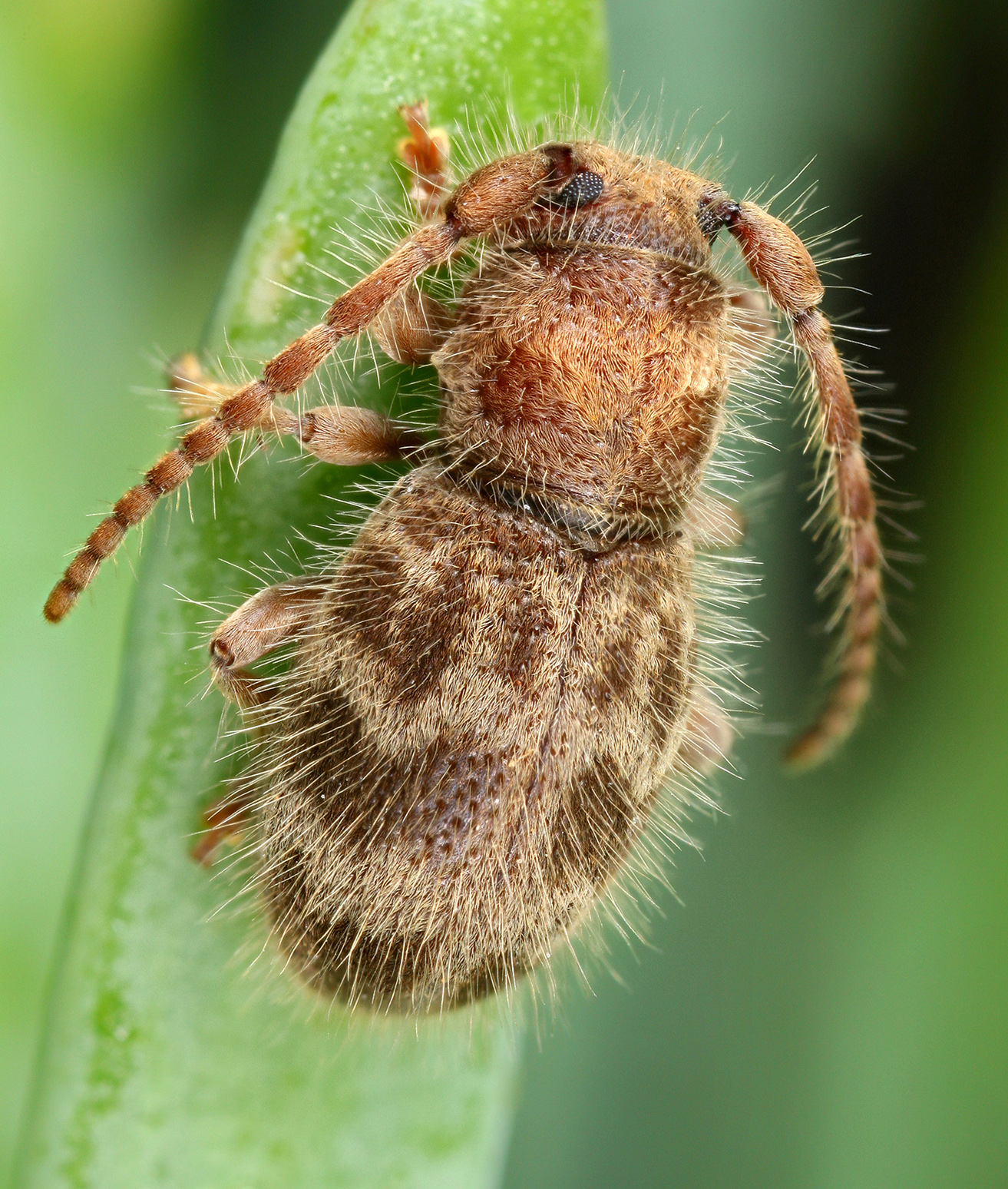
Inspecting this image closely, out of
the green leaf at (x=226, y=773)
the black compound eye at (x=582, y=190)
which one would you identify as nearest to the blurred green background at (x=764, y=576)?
the green leaf at (x=226, y=773)

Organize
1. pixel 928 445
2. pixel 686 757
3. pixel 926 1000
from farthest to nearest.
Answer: pixel 928 445 → pixel 926 1000 → pixel 686 757

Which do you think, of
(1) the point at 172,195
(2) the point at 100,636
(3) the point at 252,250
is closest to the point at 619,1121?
(2) the point at 100,636

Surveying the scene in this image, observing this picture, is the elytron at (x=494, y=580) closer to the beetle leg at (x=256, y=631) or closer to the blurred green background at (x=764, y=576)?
the beetle leg at (x=256, y=631)

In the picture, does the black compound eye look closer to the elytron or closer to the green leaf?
the elytron

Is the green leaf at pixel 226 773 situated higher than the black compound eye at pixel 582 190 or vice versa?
the black compound eye at pixel 582 190

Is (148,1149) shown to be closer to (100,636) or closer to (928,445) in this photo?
(100,636)

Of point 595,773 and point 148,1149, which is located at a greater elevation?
point 595,773
